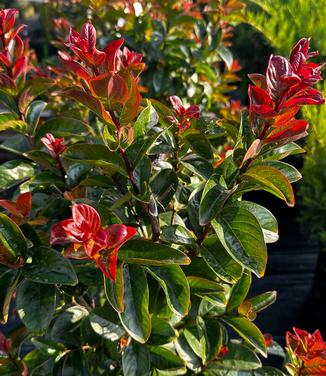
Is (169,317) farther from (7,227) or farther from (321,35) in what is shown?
(321,35)

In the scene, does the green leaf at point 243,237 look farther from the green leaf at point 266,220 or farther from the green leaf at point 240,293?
the green leaf at point 240,293

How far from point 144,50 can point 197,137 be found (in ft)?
4.62

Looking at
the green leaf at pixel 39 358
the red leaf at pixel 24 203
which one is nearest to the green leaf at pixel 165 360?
the green leaf at pixel 39 358

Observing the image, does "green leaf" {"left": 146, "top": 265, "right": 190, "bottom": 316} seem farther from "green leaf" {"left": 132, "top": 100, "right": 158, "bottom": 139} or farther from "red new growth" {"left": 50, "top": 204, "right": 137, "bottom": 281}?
"green leaf" {"left": 132, "top": 100, "right": 158, "bottom": 139}

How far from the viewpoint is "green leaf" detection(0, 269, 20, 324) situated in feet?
3.17

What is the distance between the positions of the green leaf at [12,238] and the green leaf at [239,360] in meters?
0.66

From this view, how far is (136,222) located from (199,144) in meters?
0.25

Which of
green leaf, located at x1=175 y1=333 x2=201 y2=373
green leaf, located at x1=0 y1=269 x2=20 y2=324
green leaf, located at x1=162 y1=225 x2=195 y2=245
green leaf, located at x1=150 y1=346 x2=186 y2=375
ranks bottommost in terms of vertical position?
green leaf, located at x1=175 y1=333 x2=201 y2=373

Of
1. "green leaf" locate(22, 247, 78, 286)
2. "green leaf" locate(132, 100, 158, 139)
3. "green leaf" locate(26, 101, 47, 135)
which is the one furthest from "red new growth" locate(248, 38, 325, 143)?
"green leaf" locate(26, 101, 47, 135)

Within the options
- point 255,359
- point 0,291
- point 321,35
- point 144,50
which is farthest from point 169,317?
point 321,35

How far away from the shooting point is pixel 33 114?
135 cm

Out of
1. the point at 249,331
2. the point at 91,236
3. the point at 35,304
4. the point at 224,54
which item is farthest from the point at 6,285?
the point at 224,54

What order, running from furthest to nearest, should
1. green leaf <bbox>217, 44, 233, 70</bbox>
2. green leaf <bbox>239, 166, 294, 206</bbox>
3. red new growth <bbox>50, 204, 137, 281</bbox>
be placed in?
green leaf <bbox>217, 44, 233, 70</bbox> < green leaf <bbox>239, 166, 294, 206</bbox> < red new growth <bbox>50, 204, 137, 281</bbox>

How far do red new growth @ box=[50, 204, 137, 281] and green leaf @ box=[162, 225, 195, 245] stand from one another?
219mm
